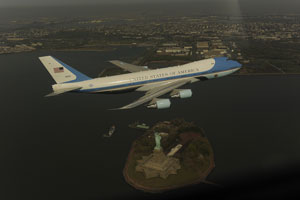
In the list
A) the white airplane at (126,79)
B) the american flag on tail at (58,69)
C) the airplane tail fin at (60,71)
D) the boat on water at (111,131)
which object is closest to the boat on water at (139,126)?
the boat on water at (111,131)

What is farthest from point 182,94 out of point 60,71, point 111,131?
point 111,131

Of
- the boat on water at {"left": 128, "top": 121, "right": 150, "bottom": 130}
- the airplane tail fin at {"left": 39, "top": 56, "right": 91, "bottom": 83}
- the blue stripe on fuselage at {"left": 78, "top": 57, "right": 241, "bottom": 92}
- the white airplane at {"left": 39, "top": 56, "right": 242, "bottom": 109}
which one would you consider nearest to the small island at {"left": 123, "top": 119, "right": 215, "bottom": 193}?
the boat on water at {"left": 128, "top": 121, "right": 150, "bottom": 130}

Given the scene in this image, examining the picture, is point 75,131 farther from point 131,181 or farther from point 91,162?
point 131,181

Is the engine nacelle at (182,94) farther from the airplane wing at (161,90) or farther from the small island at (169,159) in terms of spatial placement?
the small island at (169,159)

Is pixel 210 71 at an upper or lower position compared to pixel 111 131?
upper

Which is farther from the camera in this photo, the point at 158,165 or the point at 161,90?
the point at 158,165

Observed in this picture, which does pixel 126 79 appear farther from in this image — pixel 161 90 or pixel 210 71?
pixel 210 71

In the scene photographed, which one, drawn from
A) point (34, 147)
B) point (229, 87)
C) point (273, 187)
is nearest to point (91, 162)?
point (34, 147)

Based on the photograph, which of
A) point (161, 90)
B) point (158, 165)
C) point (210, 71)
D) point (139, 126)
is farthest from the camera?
point (139, 126)

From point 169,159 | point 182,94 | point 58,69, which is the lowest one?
point 169,159
